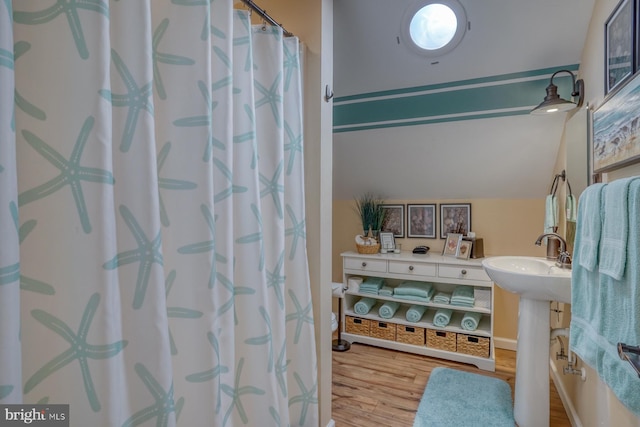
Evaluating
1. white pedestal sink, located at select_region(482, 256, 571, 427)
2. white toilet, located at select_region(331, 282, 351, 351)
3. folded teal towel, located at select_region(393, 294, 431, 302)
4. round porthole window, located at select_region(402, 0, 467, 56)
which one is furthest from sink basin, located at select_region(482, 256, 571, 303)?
round porthole window, located at select_region(402, 0, 467, 56)

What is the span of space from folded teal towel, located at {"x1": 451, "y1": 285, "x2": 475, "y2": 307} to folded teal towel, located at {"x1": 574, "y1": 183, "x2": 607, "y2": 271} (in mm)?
1454

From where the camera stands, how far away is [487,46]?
6.75 feet

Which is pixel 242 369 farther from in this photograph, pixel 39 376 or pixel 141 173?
pixel 141 173

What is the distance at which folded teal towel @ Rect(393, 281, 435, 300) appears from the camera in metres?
2.80

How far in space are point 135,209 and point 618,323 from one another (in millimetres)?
1478

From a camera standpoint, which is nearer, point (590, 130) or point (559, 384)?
point (590, 130)

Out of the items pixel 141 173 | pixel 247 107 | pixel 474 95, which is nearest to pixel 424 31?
pixel 474 95

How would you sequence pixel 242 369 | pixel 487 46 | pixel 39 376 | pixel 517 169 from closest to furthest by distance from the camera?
pixel 39 376 → pixel 242 369 → pixel 487 46 → pixel 517 169

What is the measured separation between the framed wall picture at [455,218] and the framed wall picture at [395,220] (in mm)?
387

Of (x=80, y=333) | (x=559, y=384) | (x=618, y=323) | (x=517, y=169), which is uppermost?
(x=517, y=169)

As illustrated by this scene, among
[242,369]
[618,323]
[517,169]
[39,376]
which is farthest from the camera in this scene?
[517,169]

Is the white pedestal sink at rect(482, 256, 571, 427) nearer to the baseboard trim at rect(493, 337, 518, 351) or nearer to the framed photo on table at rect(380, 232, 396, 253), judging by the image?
the baseboard trim at rect(493, 337, 518, 351)

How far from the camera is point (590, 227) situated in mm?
1200

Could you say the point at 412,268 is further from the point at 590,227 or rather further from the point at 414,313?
the point at 590,227
